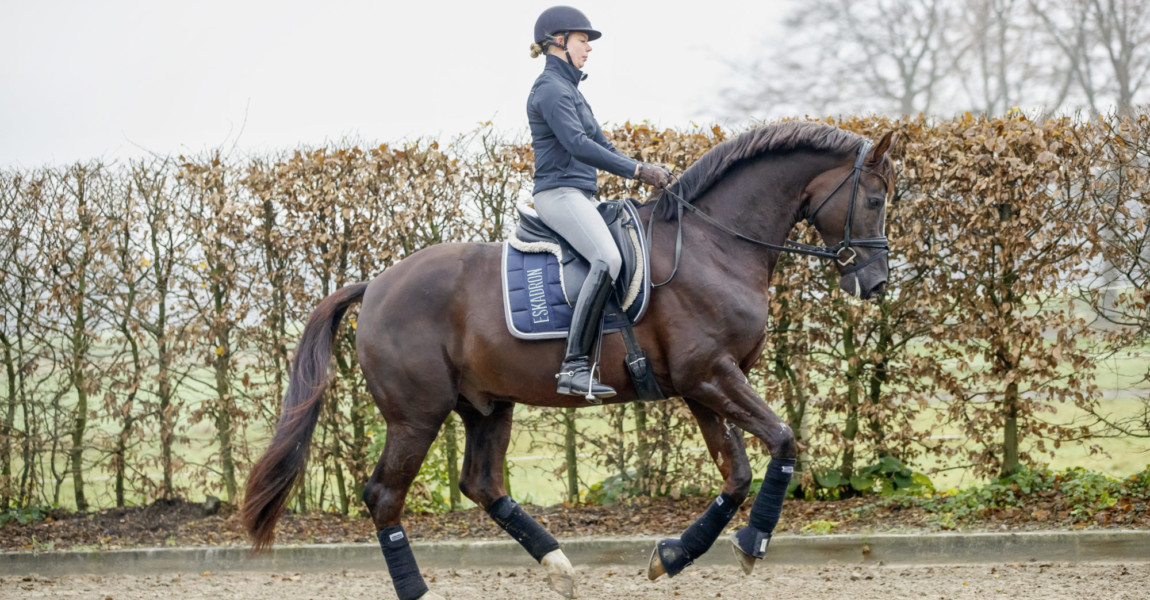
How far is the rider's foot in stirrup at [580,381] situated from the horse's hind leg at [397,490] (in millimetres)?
842

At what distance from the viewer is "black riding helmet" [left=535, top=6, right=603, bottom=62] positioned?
509 cm

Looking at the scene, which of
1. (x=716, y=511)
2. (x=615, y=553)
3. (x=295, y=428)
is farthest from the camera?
(x=615, y=553)

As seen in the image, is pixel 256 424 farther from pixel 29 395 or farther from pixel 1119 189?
pixel 1119 189

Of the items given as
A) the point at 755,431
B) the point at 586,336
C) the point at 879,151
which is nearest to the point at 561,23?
the point at 586,336

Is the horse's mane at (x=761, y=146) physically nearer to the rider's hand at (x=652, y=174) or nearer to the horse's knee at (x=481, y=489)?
the rider's hand at (x=652, y=174)

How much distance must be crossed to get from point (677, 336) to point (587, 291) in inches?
19.5

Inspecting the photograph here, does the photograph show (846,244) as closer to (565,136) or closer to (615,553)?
(565,136)

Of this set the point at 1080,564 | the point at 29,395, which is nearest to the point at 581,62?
the point at 1080,564

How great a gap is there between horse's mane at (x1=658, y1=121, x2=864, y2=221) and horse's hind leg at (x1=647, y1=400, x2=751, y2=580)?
1111 mm

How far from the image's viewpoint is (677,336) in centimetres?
488

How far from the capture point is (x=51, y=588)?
631 cm

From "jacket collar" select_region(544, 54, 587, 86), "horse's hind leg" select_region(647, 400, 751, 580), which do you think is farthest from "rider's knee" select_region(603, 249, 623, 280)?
"jacket collar" select_region(544, 54, 587, 86)

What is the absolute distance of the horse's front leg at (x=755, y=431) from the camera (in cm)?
478

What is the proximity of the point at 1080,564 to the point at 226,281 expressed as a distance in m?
6.06
